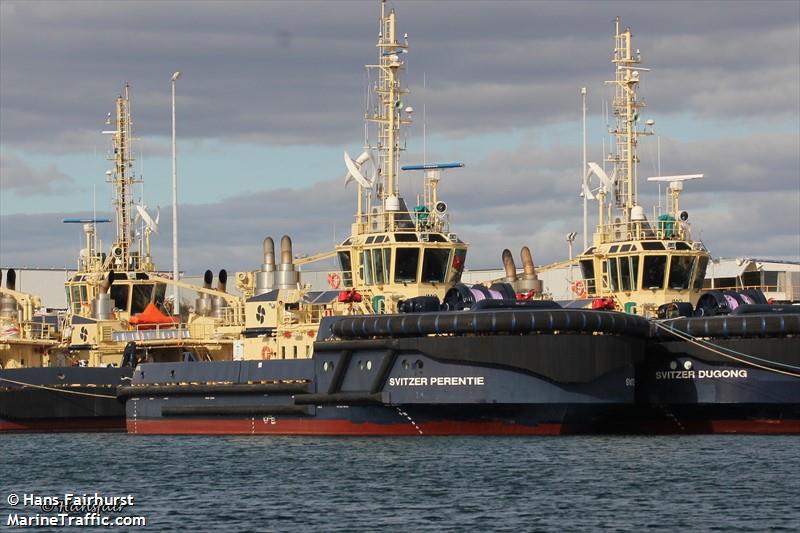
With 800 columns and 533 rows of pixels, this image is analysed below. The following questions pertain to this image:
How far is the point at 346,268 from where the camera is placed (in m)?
50.9

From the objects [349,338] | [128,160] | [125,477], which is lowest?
[125,477]

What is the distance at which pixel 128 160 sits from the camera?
64.0 m

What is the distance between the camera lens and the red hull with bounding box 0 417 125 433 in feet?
183

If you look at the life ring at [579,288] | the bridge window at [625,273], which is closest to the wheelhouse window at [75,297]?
the life ring at [579,288]

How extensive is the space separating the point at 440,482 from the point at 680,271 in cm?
1907

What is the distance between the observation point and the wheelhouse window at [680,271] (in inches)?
2010

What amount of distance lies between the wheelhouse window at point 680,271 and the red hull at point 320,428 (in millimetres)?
9923

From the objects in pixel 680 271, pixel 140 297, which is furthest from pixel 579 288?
pixel 140 297

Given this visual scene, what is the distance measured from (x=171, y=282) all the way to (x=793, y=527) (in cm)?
A: 3604

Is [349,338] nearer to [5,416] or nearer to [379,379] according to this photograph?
[379,379]

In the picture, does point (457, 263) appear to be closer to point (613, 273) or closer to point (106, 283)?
point (613, 273)

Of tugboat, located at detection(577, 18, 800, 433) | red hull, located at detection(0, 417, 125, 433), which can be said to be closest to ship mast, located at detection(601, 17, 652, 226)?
tugboat, located at detection(577, 18, 800, 433)

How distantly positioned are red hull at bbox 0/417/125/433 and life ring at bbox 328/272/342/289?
374 inches

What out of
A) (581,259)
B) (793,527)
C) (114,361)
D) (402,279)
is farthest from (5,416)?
(793,527)
